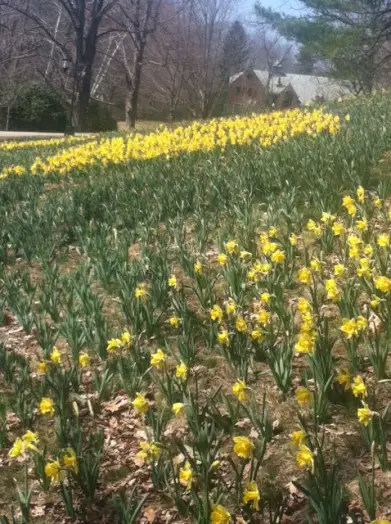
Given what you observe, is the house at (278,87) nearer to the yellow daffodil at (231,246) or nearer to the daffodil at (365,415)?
the yellow daffodil at (231,246)

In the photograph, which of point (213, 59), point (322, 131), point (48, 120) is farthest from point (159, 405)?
point (213, 59)

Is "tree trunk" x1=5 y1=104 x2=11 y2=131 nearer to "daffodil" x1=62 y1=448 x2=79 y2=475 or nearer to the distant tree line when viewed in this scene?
the distant tree line

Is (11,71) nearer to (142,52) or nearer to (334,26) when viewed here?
(142,52)

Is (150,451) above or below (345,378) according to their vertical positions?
below

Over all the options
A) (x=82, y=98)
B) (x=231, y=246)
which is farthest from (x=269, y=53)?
(x=231, y=246)

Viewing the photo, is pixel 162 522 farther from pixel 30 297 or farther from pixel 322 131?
pixel 322 131

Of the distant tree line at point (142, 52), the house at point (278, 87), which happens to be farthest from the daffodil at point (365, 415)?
the house at point (278, 87)

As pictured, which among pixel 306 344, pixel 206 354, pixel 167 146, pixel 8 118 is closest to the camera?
pixel 306 344

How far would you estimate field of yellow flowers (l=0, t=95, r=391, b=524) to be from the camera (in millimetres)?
2020

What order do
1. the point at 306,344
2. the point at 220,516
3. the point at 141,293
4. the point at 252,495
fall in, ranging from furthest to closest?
the point at 141,293
the point at 306,344
the point at 252,495
the point at 220,516

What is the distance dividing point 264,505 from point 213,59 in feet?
124

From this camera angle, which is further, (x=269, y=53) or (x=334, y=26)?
(x=269, y=53)

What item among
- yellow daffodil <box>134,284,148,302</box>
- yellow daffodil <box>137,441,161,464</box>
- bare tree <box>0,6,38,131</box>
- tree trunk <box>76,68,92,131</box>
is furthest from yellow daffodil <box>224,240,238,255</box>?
bare tree <box>0,6,38,131</box>

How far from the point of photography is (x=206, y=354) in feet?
9.83
